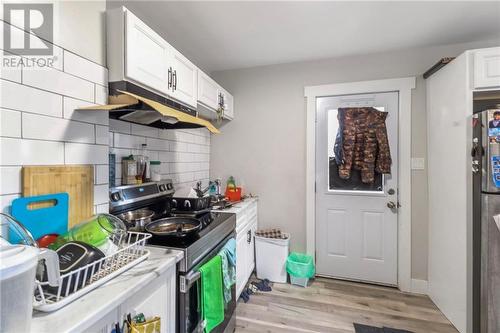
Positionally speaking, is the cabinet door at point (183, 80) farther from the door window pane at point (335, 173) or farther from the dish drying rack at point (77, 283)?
the door window pane at point (335, 173)

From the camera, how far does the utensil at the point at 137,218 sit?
1.29 meters

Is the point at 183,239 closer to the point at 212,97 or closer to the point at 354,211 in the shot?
the point at 212,97

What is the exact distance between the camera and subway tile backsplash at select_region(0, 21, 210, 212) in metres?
0.81

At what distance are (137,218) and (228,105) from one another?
1.64 meters

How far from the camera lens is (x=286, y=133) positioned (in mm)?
2641

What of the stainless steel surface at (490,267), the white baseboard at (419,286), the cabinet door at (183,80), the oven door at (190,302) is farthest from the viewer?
the white baseboard at (419,286)

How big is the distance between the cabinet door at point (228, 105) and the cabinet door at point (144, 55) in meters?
1.00

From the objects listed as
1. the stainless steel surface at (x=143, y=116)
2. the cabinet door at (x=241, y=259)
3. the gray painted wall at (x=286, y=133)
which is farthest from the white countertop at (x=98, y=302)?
the gray painted wall at (x=286, y=133)

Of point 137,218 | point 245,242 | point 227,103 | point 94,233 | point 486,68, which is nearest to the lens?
point 94,233

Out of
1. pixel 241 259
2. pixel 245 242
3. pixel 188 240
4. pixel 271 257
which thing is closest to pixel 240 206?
pixel 245 242

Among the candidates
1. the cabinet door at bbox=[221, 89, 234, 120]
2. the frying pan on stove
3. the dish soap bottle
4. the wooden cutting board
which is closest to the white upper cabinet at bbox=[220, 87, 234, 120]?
the cabinet door at bbox=[221, 89, 234, 120]

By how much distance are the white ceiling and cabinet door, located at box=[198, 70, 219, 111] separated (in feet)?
1.19

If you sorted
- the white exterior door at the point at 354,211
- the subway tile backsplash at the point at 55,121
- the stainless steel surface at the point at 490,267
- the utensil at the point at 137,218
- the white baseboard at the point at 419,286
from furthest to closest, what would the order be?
1. the white exterior door at the point at 354,211
2. the white baseboard at the point at 419,286
3. the stainless steel surface at the point at 490,267
4. the utensil at the point at 137,218
5. the subway tile backsplash at the point at 55,121

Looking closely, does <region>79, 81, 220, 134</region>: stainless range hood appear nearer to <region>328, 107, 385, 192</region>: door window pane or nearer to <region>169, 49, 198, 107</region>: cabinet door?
<region>169, 49, 198, 107</region>: cabinet door
